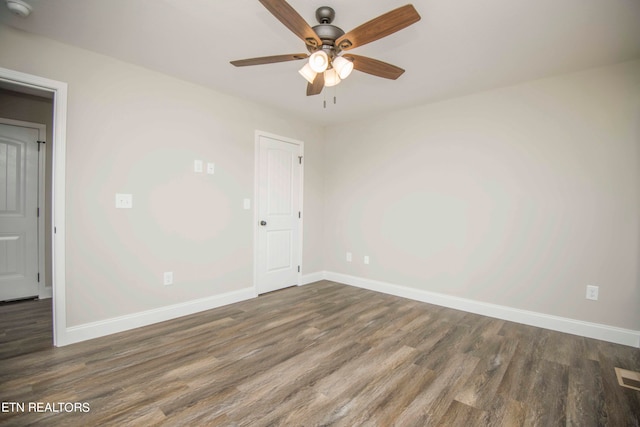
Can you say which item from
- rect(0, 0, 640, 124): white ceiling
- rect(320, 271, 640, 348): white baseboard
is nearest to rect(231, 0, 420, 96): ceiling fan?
rect(0, 0, 640, 124): white ceiling

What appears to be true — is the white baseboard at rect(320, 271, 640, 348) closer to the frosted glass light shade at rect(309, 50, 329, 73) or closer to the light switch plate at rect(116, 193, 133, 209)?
the frosted glass light shade at rect(309, 50, 329, 73)

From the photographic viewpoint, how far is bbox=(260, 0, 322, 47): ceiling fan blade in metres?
1.49

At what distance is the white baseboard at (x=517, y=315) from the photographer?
2.58 meters

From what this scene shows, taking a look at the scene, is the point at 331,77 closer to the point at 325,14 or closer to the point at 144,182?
the point at 325,14

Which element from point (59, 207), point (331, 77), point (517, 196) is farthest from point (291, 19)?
point (517, 196)

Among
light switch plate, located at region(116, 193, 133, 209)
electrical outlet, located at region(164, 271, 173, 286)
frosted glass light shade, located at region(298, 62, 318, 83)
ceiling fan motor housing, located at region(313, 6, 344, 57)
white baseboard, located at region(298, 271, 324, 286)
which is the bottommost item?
white baseboard, located at region(298, 271, 324, 286)

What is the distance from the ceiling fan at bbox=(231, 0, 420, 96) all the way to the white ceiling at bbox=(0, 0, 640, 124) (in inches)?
8.8

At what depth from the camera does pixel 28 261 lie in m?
3.57

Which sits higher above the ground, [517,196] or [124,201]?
[517,196]

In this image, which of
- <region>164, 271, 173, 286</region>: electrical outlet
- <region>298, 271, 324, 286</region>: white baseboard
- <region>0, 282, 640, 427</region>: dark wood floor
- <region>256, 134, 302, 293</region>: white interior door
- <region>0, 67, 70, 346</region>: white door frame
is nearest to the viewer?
<region>0, 282, 640, 427</region>: dark wood floor

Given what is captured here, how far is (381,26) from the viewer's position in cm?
162

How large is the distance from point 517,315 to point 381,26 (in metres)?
3.07

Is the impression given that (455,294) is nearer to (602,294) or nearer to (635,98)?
(602,294)

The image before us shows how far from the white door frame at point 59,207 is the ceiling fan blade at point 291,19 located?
6.72ft
